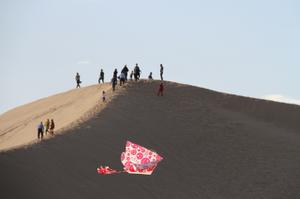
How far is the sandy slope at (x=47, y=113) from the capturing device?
38625 mm

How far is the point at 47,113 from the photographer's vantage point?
4566 cm

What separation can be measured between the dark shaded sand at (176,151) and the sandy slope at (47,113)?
194cm

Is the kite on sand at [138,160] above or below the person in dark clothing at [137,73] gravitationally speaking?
below

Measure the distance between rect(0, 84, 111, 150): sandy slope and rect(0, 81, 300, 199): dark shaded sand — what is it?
194 cm

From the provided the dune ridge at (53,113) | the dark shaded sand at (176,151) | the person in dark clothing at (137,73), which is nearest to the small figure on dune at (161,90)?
the dark shaded sand at (176,151)

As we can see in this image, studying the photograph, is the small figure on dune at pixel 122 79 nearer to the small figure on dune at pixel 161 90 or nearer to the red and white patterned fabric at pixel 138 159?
the small figure on dune at pixel 161 90

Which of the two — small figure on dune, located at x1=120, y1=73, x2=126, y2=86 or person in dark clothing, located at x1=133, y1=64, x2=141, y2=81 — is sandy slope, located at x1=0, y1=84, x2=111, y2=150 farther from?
person in dark clothing, located at x1=133, y1=64, x2=141, y2=81

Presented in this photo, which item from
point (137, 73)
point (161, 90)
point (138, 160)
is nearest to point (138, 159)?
point (138, 160)

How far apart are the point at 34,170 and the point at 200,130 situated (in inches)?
495

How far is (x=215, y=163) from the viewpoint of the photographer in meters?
35.2

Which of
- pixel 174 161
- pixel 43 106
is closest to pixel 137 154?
pixel 174 161

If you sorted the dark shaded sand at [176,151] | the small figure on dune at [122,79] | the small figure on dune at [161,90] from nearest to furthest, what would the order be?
the dark shaded sand at [176,151], the small figure on dune at [161,90], the small figure on dune at [122,79]

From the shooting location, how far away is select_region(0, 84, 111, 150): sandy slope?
38.6m

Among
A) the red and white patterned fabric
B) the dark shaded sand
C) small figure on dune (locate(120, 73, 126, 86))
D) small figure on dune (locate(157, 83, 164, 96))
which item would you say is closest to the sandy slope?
small figure on dune (locate(120, 73, 126, 86))
